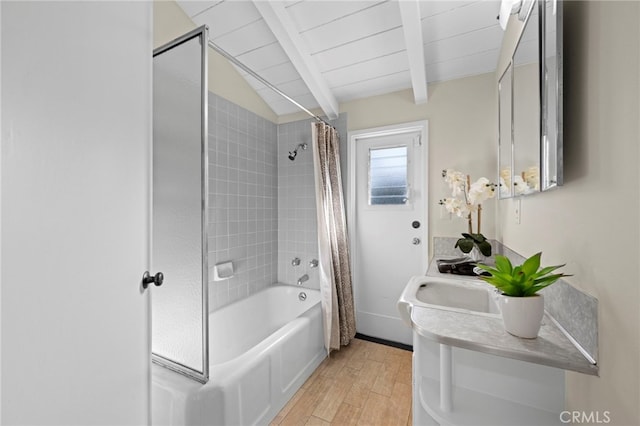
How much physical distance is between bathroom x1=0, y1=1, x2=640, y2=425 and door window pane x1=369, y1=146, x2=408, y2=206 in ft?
4.90

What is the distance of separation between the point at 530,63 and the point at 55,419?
72.8 inches

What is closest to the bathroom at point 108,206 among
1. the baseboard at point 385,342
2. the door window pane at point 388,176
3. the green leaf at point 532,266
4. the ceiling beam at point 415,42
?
the green leaf at point 532,266

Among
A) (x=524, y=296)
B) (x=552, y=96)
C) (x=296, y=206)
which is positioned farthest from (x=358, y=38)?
(x=524, y=296)

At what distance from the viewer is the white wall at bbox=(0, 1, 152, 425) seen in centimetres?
58

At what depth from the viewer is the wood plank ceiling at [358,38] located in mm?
1647

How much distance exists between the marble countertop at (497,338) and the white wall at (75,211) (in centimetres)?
94

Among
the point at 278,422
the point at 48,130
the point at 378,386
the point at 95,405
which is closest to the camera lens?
the point at 48,130

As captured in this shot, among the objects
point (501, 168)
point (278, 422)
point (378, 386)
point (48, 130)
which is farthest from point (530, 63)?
point (278, 422)

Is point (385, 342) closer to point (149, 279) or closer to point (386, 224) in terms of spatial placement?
point (386, 224)

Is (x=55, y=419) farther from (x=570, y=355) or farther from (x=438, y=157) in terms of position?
(x=438, y=157)

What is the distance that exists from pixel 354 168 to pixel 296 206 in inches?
28.4

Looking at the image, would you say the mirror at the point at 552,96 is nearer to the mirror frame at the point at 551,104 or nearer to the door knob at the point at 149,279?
the mirror frame at the point at 551,104

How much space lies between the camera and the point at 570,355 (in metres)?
0.66

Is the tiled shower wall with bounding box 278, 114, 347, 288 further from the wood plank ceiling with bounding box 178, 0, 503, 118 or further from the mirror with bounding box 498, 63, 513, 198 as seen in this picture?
the mirror with bounding box 498, 63, 513, 198
